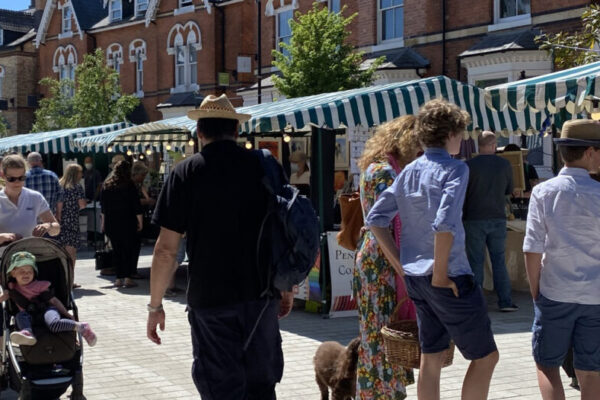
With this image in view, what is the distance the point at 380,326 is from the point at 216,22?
29924 mm

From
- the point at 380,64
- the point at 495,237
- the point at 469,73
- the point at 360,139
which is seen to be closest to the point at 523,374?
the point at 495,237

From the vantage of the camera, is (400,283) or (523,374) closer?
(400,283)

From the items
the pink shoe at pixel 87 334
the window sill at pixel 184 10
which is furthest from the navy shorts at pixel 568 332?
the window sill at pixel 184 10

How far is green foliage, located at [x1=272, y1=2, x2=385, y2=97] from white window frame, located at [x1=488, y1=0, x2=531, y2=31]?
133 inches

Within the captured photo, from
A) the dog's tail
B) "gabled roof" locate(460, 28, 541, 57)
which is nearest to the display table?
the dog's tail

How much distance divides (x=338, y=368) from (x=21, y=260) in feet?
7.74

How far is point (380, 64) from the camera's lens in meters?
24.9

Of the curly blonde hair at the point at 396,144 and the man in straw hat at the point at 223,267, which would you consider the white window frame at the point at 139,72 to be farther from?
the man in straw hat at the point at 223,267

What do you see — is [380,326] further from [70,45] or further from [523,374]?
[70,45]

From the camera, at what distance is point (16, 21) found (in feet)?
168

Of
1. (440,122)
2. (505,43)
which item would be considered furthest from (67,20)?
(440,122)

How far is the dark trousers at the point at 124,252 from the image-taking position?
503 inches

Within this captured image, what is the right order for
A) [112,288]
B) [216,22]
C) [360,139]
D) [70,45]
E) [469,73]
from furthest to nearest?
[70,45] → [216,22] → [469,73] → [112,288] → [360,139]

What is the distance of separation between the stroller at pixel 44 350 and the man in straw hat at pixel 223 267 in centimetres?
198
